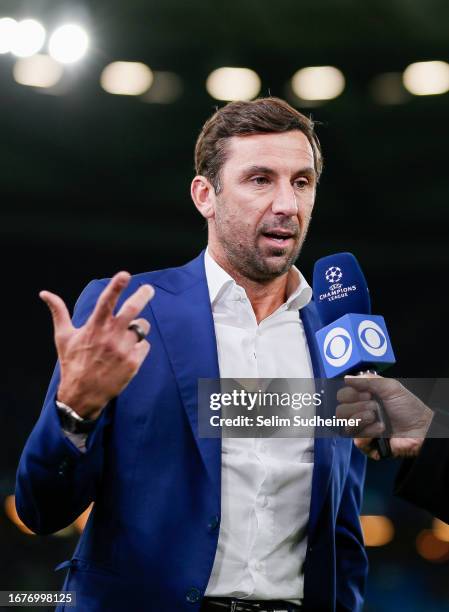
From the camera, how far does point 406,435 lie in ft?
4.48

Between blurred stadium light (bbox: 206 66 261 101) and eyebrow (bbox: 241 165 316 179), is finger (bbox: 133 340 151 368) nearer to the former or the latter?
eyebrow (bbox: 241 165 316 179)

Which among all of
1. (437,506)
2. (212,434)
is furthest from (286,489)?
(437,506)

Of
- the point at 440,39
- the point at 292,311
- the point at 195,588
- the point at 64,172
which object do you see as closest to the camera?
the point at 195,588

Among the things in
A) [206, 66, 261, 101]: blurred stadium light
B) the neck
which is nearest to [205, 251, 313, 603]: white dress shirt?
the neck

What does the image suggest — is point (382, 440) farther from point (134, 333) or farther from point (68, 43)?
point (68, 43)

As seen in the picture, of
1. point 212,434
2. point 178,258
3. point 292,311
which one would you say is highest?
point 178,258

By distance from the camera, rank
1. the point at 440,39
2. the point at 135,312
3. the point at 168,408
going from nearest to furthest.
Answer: the point at 135,312, the point at 168,408, the point at 440,39

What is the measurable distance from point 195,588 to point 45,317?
→ 3.67m

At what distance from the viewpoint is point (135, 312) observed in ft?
4.33

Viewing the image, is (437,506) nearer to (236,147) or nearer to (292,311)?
(292,311)

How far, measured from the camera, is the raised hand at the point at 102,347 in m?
1.32

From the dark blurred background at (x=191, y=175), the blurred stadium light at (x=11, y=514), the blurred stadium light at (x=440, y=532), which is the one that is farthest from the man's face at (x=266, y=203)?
the blurred stadium light at (x=440, y=532)

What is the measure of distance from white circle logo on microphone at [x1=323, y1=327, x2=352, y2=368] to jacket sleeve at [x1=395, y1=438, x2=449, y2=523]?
21 cm

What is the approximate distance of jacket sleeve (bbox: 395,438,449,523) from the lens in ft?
4.45
